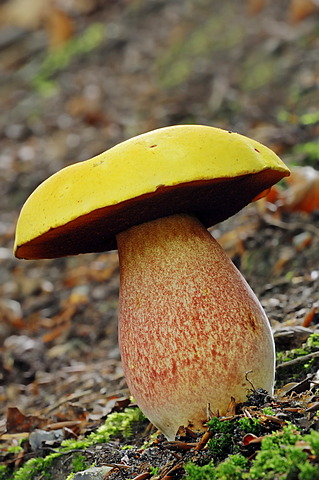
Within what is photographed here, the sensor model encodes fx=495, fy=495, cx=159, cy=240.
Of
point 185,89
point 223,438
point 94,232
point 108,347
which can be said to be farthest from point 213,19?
point 223,438

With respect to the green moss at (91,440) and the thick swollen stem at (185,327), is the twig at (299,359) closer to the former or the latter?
the thick swollen stem at (185,327)

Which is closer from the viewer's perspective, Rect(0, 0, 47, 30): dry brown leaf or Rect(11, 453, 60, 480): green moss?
Rect(11, 453, 60, 480): green moss

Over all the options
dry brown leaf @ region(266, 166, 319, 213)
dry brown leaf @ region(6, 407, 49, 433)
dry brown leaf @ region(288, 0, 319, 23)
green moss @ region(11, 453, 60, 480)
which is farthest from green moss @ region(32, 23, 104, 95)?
green moss @ region(11, 453, 60, 480)

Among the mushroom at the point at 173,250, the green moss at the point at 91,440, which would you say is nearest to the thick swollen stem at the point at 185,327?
the mushroom at the point at 173,250

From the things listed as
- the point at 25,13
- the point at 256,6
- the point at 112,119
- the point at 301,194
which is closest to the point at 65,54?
the point at 25,13

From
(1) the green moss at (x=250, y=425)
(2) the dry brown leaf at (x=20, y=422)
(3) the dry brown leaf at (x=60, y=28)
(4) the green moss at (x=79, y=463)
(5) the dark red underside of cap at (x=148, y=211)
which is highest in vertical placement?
(3) the dry brown leaf at (x=60, y=28)

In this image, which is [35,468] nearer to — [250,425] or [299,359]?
[250,425]

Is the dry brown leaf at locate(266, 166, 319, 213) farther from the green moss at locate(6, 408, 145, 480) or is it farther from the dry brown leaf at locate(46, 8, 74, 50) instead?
the dry brown leaf at locate(46, 8, 74, 50)
